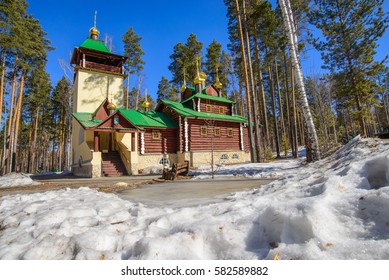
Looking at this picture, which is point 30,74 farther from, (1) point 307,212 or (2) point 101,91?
(1) point 307,212

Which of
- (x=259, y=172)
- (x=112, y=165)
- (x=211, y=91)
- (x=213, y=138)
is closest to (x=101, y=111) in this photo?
(x=112, y=165)

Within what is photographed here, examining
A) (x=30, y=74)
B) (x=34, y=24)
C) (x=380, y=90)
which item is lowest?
(x=380, y=90)

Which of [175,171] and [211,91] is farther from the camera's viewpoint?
[211,91]

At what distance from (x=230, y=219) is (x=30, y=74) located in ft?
99.0

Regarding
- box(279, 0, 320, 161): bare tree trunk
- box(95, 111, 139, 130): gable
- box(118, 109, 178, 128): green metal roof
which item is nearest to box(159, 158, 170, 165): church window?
box(118, 109, 178, 128): green metal roof

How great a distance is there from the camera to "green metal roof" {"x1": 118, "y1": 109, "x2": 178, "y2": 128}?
711 inches

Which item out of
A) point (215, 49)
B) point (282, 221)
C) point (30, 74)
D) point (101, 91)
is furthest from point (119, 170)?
point (215, 49)

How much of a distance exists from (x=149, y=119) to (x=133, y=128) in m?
3.40

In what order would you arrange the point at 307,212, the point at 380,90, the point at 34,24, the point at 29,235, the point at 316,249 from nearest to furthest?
1. the point at 316,249
2. the point at 307,212
3. the point at 29,235
4. the point at 380,90
5. the point at 34,24

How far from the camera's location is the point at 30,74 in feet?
76.5

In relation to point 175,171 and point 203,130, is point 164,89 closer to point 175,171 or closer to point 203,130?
point 203,130

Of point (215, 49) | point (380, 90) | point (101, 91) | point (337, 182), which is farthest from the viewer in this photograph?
point (215, 49)

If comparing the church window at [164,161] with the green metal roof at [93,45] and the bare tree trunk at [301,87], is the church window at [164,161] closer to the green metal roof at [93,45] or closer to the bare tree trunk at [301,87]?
the bare tree trunk at [301,87]

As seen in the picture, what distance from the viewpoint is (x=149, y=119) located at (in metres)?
19.2
